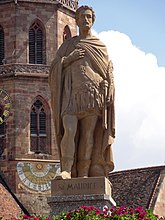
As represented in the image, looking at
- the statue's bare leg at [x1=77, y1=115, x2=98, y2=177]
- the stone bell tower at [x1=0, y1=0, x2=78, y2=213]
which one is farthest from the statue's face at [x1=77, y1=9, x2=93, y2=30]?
the stone bell tower at [x1=0, y1=0, x2=78, y2=213]

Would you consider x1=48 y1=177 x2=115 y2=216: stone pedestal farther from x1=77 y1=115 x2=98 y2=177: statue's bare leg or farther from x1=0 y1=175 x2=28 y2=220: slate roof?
x1=0 y1=175 x2=28 y2=220: slate roof

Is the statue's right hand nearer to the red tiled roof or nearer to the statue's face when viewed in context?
the statue's face

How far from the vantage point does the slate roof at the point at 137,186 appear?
4362cm

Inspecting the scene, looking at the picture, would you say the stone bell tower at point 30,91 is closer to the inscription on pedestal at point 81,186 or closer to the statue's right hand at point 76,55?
Answer: the statue's right hand at point 76,55

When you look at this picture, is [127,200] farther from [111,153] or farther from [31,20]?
[111,153]

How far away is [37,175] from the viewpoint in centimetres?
4338

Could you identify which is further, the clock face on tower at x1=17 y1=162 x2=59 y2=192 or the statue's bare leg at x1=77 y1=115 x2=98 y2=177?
the clock face on tower at x1=17 y1=162 x2=59 y2=192

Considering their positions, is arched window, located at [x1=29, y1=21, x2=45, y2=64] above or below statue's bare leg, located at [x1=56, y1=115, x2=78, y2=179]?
above

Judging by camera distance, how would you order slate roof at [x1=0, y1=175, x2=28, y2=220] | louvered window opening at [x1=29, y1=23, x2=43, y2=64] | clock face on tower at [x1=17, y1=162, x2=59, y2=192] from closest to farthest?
slate roof at [x1=0, y1=175, x2=28, y2=220], clock face on tower at [x1=17, y1=162, x2=59, y2=192], louvered window opening at [x1=29, y1=23, x2=43, y2=64]

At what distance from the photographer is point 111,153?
1307cm

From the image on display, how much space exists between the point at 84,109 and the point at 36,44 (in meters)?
32.5

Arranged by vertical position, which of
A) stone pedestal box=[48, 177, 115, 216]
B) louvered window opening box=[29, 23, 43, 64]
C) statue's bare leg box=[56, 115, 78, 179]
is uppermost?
louvered window opening box=[29, 23, 43, 64]

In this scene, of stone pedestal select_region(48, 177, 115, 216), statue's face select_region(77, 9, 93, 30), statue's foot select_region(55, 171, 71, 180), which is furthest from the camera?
statue's face select_region(77, 9, 93, 30)

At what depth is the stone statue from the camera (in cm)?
1293
